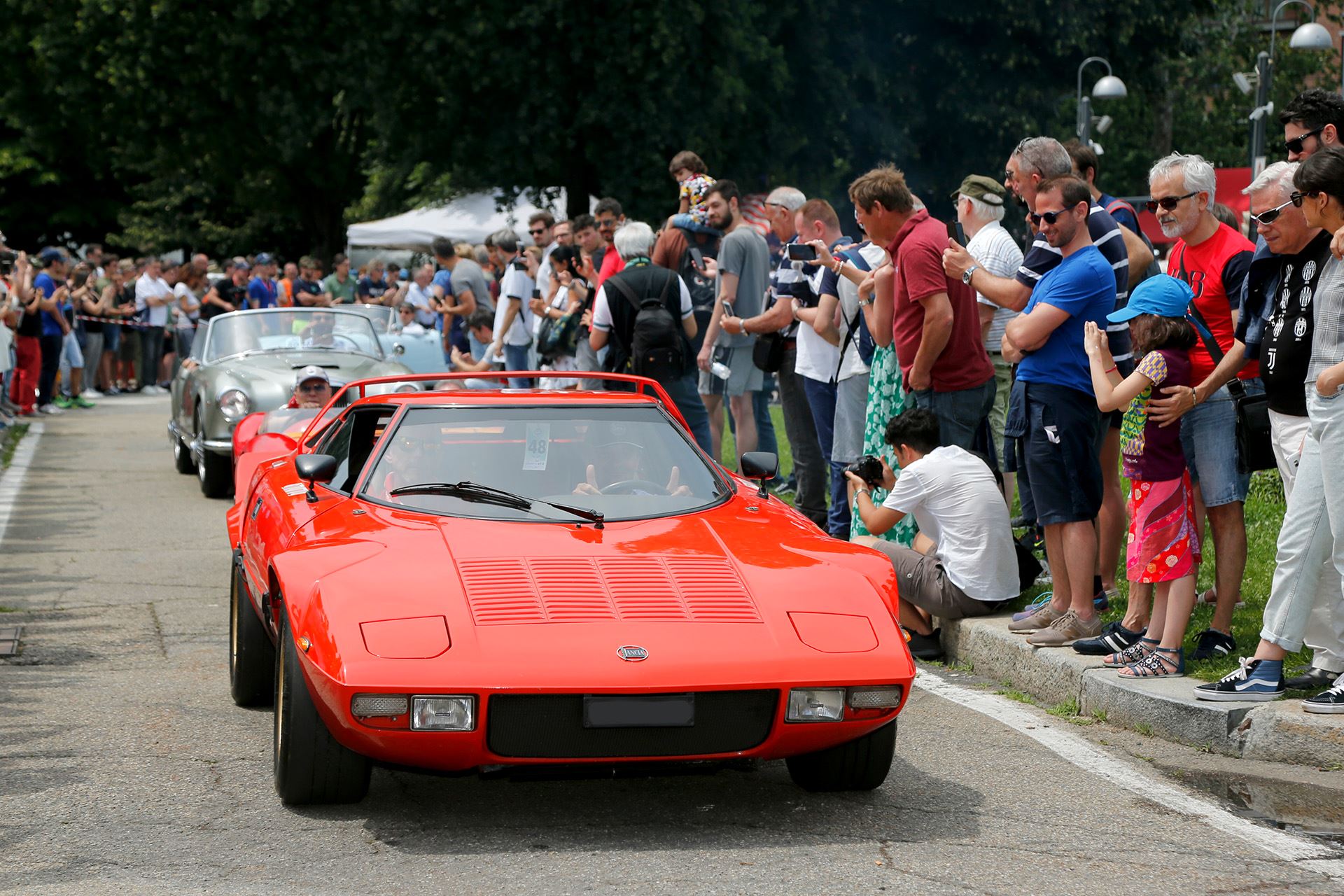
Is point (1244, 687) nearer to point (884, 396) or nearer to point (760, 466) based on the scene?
point (760, 466)

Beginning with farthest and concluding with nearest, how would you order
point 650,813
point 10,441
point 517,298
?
point 10,441
point 517,298
point 650,813

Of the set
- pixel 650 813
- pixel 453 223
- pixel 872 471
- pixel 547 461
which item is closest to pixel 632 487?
pixel 547 461

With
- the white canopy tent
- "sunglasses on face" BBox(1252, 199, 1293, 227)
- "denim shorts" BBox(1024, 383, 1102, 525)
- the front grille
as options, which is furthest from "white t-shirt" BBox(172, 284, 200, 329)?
the front grille

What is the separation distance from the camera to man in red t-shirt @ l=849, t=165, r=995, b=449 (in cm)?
757

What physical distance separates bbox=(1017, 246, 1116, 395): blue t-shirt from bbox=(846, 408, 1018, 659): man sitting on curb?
1.74ft

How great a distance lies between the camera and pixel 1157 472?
638 centimetres

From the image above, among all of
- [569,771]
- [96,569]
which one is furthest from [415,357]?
[569,771]

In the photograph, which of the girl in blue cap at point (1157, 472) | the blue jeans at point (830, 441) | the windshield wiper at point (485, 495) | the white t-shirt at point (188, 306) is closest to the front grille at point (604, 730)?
the windshield wiper at point (485, 495)

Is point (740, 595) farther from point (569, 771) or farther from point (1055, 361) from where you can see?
point (1055, 361)

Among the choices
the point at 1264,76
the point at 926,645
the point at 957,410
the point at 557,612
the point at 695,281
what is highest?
the point at 1264,76

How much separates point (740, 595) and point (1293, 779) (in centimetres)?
186

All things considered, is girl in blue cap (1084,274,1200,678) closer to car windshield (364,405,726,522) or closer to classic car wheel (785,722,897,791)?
classic car wheel (785,722,897,791)

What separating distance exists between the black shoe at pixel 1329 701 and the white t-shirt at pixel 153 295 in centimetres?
2178

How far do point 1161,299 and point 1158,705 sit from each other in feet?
5.19
